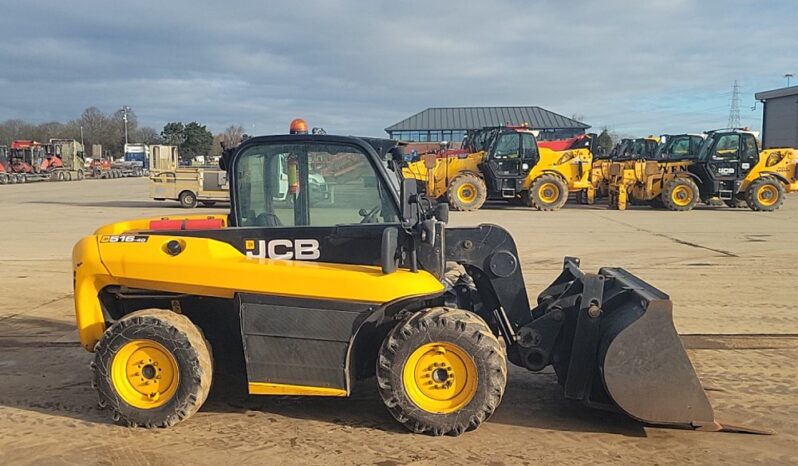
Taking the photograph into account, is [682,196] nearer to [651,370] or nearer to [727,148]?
[727,148]

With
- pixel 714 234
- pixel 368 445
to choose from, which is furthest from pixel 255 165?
pixel 714 234

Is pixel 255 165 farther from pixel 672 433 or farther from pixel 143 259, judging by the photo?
pixel 672 433

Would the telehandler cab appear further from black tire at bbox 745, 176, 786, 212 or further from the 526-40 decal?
black tire at bbox 745, 176, 786, 212

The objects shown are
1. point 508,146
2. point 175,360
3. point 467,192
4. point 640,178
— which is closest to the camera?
point 175,360

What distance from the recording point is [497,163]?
22.4 m

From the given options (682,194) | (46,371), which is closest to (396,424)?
(46,371)

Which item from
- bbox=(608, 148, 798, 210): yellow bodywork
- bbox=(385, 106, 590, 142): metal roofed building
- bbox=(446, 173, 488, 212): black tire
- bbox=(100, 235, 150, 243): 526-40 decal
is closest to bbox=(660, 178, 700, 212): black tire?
bbox=(608, 148, 798, 210): yellow bodywork

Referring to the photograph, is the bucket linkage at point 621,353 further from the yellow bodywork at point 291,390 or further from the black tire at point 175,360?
the black tire at point 175,360

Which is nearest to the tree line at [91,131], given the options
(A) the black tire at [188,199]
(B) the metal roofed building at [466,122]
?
(B) the metal roofed building at [466,122]

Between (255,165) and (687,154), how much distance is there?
22.1 meters

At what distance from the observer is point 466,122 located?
59.2 m

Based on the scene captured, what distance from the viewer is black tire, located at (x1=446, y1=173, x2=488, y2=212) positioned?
22281 mm

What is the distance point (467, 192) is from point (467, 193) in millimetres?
36

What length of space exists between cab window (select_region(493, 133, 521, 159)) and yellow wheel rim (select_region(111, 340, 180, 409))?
734 inches
